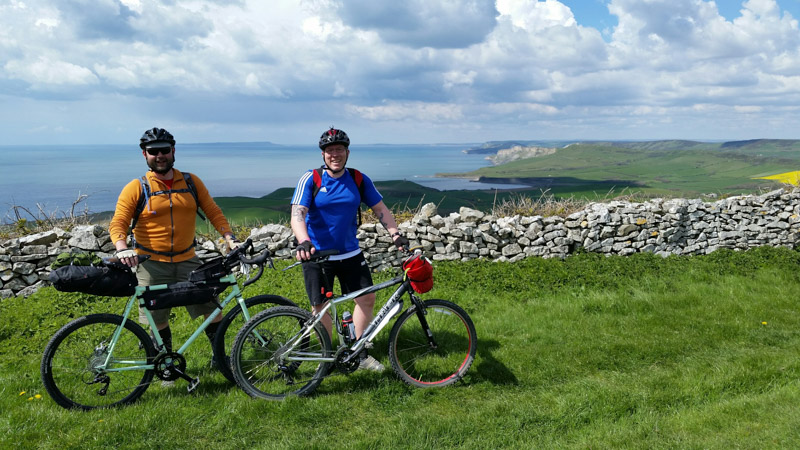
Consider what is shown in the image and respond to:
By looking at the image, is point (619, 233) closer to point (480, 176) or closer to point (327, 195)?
point (327, 195)

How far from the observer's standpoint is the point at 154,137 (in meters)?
4.13

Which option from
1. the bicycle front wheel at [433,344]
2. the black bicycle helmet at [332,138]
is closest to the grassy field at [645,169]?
the bicycle front wheel at [433,344]

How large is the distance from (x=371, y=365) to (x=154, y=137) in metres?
2.92

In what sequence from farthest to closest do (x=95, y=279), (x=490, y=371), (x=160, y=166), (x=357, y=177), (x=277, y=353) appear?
1. (x=490, y=371)
2. (x=357, y=177)
3. (x=277, y=353)
4. (x=160, y=166)
5. (x=95, y=279)

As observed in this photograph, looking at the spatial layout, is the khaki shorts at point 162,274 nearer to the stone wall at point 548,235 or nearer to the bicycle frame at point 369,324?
the bicycle frame at point 369,324

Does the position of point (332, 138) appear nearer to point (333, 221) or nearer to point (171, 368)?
point (333, 221)

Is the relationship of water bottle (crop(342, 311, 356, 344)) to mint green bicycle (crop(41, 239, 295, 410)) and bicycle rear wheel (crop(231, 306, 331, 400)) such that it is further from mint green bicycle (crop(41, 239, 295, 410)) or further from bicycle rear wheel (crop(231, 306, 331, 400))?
mint green bicycle (crop(41, 239, 295, 410))

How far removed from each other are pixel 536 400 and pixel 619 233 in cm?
724

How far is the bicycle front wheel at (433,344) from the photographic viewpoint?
14.8ft

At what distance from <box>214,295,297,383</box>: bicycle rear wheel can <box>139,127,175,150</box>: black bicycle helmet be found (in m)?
1.56

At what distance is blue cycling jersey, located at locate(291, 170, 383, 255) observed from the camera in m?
4.39

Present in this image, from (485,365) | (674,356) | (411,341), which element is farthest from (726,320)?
(411,341)


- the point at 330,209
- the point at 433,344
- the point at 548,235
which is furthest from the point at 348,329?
the point at 548,235

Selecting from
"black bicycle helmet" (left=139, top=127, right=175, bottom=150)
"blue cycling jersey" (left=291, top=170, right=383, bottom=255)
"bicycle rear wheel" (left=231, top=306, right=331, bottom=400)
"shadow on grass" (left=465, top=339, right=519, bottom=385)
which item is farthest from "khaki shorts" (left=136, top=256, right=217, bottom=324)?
"shadow on grass" (left=465, top=339, right=519, bottom=385)
